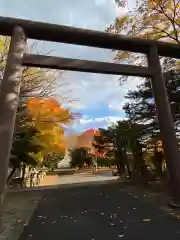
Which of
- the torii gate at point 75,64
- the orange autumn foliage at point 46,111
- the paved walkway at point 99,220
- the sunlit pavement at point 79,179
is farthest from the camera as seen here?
the sunlit pavement at point 79,179

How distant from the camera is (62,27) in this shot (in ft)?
23.3

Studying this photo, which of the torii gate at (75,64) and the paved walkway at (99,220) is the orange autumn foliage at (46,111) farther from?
the paved walkway at (99,220)

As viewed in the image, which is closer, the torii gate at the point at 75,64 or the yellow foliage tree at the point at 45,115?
the torii gate at the point at 75,64

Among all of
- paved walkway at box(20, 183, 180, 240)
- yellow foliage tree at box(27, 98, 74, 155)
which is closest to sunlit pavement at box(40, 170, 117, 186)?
yellow foliage tree at box(27, 98, 74, 155)

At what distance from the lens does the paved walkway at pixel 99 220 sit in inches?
172

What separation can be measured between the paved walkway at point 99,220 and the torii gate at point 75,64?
4.48 ft

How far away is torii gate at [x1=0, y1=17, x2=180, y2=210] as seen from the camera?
5.96 meters

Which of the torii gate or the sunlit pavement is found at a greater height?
the torii gate

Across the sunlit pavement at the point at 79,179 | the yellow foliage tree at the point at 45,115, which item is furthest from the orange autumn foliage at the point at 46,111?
the sunlit pavement at the point at 79,179

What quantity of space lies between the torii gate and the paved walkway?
53.8 inches

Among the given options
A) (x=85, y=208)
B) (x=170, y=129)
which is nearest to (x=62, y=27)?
(x=170, y=129)

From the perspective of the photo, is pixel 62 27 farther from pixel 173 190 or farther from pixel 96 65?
pixel 173 190

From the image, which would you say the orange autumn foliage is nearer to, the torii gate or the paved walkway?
the torii gate

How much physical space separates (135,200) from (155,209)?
121 cm
